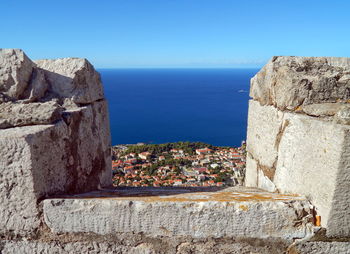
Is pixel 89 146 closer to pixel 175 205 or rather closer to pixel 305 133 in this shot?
pixel 175 205

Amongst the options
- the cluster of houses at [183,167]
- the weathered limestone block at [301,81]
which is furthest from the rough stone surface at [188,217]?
Answer: the cluster of houses at [183,167]

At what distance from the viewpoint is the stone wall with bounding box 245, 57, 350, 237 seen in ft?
5.27

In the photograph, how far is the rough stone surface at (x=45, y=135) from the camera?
1.73 m

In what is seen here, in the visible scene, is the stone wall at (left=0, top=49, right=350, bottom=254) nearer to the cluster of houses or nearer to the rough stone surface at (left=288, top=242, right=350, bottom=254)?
the rough stone surface at (left=288, top=242, right=350, bottom=254)

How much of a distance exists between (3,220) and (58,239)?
36 cm

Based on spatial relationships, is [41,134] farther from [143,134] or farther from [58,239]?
[143,134]

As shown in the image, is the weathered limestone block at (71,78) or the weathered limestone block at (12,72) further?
the weathered limestone block at (71,78)

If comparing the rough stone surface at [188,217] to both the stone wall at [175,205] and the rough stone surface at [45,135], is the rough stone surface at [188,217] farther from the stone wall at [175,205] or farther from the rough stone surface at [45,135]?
the rough stone surface at [45,135]

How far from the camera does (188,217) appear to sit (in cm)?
172

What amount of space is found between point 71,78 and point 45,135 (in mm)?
738

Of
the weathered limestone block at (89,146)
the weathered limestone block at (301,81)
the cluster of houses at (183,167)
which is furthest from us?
the cluster of houses at (183,167)

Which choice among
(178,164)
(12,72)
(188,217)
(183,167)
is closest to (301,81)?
(188,217)

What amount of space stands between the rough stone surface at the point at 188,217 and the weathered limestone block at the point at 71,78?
3.27ft

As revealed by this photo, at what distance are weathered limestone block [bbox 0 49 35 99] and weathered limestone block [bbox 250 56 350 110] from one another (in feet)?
6.44
